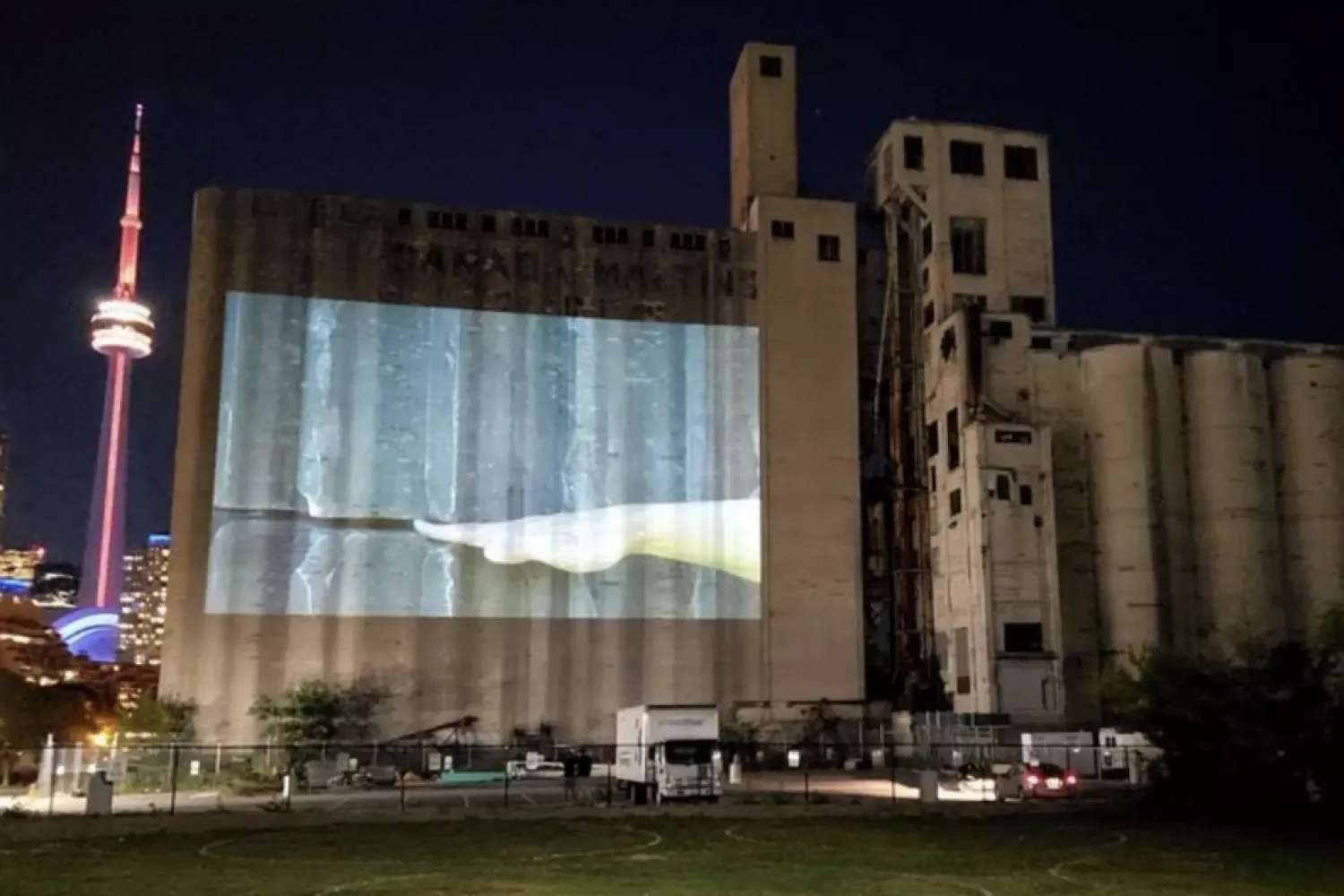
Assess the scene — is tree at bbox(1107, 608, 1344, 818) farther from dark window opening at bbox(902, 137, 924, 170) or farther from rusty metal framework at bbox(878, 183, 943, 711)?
dark window opening at bbox(902, 137, 924, 170)

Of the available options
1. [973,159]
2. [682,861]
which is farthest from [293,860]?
[973,159]

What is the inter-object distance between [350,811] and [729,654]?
35.4 metres

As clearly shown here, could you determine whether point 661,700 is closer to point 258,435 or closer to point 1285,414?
point 258,435

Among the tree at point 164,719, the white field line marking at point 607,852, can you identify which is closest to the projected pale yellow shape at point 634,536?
the tree at point 164,719

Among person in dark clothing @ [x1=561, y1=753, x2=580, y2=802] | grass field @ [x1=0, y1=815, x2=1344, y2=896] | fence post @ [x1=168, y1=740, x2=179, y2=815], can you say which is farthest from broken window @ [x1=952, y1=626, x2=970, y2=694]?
fence post @ [x1=168, y1=740, x2=179, y2=815]

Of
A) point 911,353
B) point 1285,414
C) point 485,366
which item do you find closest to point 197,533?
point 485,366

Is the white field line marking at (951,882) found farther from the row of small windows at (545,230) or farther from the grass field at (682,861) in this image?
the row of small windows at (545,230)

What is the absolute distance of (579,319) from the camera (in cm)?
7312

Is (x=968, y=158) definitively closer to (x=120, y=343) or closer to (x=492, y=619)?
(x=492, y=619)

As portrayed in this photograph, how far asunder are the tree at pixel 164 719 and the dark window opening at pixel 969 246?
162 feet

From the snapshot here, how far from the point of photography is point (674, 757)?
42.0 m

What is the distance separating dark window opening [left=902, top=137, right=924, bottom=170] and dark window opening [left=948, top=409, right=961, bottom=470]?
16.7 m

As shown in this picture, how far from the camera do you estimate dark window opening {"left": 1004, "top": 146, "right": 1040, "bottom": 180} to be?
8294cm

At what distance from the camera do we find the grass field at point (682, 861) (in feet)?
73.2
